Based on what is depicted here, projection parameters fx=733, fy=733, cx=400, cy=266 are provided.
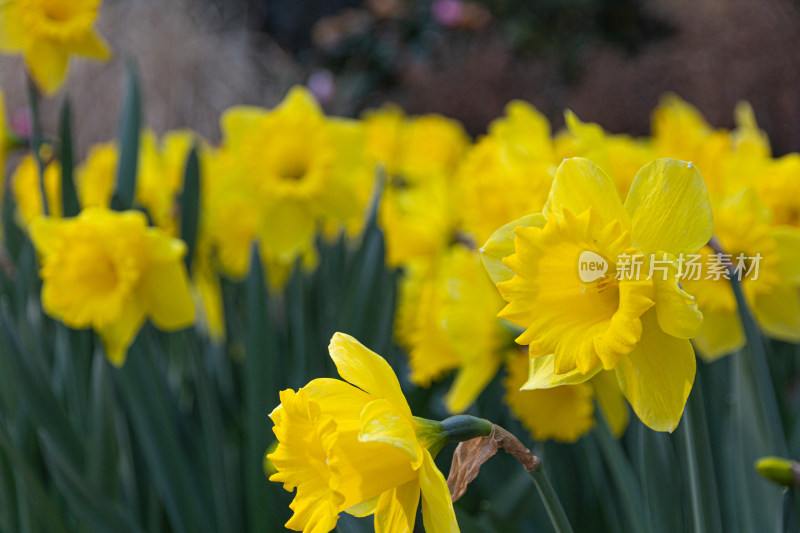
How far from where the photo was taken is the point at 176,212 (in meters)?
1.41

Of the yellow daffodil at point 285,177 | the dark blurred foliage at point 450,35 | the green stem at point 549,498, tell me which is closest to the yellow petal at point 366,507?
the green stem at point 549,498

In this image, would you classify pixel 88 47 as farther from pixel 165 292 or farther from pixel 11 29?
pixel 165 292

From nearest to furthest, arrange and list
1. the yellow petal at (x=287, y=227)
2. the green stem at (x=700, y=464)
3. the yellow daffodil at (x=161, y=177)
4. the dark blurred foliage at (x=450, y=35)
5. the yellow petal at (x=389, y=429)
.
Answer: the yellow petal at (x=389, y=429) → the green stem at (x=700, y=464) → the yellow petal at (x=287, y=227) → the yellow daffodil at (x=161, y=177) → the dark blurred foliage at (x=450, y=35)

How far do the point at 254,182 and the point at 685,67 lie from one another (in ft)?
11.1

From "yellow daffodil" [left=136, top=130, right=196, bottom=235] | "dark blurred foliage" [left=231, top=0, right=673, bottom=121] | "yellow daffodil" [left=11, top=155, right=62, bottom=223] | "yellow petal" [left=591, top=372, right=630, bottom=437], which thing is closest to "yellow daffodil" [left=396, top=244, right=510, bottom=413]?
"yellow petal" [left=591, top=372, right=630, bottom=437]

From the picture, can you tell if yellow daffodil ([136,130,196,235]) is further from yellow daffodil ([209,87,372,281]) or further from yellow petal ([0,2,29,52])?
yellow petal ([0,2,29,52])

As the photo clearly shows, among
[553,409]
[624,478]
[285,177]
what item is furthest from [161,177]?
[624,478]

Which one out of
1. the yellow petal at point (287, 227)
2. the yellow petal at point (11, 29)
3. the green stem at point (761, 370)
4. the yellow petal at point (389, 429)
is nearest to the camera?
the yellow petal at point (389, 429)

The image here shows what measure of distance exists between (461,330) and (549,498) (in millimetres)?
414

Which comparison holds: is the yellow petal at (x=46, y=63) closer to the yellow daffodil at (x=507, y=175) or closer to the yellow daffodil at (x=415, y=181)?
the yellow daffodil at (x=415, y=181)

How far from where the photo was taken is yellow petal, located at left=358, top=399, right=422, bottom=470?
1.42ft

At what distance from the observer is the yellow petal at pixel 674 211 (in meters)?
0.49

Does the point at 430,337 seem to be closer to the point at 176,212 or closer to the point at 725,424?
the point at 725,424

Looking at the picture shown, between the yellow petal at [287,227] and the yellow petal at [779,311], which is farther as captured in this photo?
the yellow petal at [287,227]
